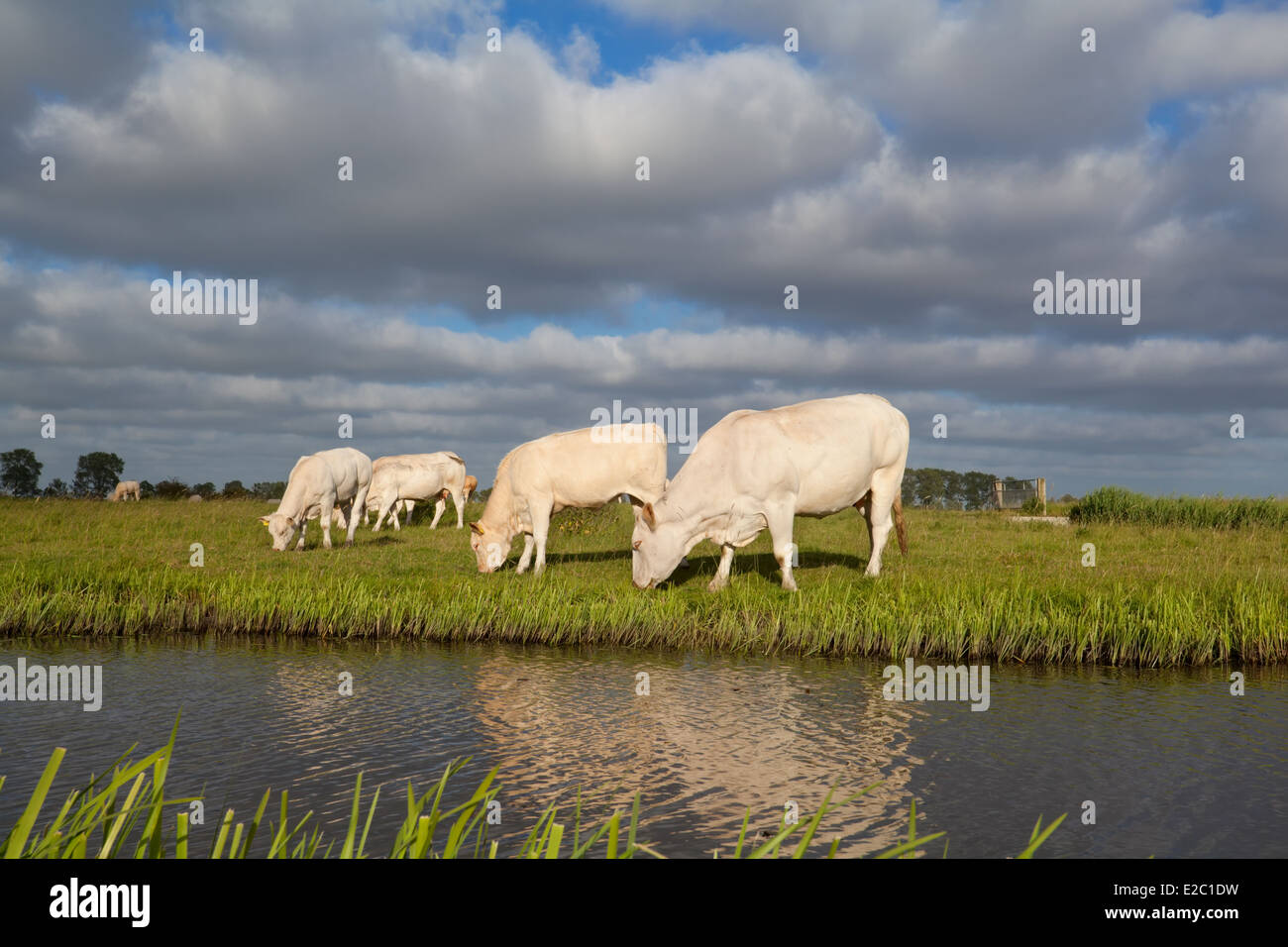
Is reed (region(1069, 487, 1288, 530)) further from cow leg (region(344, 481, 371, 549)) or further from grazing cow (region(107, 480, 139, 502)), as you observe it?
grazing cow (region(107, 480, 139, 502))

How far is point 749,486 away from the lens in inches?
564

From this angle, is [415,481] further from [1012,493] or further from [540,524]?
[1012,493]

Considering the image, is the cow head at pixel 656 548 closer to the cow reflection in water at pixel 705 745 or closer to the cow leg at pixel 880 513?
the cow reflection in water at pixel 705 745

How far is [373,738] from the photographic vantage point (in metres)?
7.45

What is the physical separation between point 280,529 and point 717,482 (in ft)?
36.9

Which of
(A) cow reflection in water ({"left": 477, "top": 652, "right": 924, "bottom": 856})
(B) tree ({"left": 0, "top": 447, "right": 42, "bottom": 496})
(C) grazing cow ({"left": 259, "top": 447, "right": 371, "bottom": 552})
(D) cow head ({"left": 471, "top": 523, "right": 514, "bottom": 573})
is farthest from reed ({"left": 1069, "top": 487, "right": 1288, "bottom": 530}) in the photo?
(B) tree ({"left": 0, "top": 447, "right": 42, "bottom": 496})

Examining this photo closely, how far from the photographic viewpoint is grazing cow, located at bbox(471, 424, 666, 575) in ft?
57.9

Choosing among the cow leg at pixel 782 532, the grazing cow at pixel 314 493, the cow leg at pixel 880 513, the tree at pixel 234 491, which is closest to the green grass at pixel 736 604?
the cow leg at pixel 880 513

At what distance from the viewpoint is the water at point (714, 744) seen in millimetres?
5848

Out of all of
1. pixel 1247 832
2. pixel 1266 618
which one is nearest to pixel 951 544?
pixel 1266 618

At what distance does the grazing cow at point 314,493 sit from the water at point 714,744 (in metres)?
10.1
